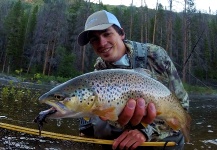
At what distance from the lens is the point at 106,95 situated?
2.19 metres

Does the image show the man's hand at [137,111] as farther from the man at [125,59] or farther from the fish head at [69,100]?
the man at [125,59]

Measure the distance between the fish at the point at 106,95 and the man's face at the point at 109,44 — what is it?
27.8 inches

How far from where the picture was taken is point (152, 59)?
127 inches

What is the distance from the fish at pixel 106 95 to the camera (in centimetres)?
212

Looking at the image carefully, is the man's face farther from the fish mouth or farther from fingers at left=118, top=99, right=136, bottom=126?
the fish mouth


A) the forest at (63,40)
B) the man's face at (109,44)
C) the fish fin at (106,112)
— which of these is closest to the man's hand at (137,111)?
the fish fin at (106,112)

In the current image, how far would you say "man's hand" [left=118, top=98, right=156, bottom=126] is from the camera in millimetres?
2277

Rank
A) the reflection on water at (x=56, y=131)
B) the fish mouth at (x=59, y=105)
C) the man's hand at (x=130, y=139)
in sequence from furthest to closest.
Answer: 1. the reflection on water at (x=56, y=131)
2. the man's hand at (x=130, y=139)
3. the fish mouth at (x=59, y=105)

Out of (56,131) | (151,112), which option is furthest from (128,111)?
(56,131)

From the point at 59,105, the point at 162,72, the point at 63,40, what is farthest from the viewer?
the point at 63,40

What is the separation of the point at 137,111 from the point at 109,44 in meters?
1.02

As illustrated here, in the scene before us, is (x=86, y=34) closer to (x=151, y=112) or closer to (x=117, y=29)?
(x=117, y=29)

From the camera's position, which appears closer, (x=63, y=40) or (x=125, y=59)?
(x=125, y=59)

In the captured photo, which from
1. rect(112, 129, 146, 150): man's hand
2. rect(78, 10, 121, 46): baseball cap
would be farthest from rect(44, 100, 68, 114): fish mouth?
rect(78, 10, 121, 46): baseball cap
